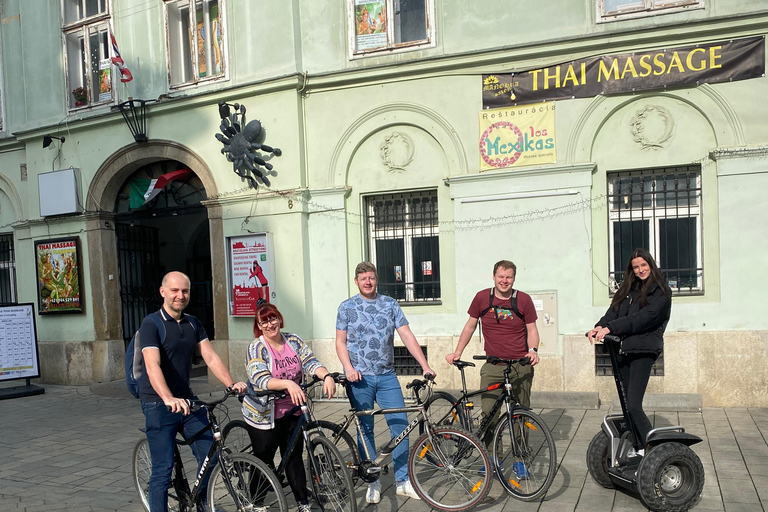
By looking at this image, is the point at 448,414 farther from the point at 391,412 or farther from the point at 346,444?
the point at 346,444

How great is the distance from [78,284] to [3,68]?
15.7ft

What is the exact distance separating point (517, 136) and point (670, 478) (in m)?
5.53

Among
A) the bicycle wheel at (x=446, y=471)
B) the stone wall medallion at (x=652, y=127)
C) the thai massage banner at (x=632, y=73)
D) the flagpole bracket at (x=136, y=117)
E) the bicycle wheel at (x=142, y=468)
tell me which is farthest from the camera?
the flagpole bracket at (x=136, y=117)

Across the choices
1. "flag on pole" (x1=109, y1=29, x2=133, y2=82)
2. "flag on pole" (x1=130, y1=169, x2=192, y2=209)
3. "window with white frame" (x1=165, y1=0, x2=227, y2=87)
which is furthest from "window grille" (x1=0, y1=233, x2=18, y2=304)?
"window with white frame" (x1=165, y1=0, x2=227, y2=87)

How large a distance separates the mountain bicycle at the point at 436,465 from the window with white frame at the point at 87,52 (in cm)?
969

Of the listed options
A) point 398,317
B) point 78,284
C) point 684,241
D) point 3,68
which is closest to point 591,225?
point 684,241

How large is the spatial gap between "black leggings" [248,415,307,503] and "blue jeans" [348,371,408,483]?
66 cm

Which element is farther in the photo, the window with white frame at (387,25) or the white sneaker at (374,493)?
the window with white frame at (387,25)

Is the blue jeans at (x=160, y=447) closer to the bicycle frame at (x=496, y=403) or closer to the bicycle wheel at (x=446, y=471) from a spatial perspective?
the bicycle wheel at (x=446, y=471)

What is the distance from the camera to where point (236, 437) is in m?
5.36

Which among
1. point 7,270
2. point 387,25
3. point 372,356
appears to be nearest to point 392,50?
point 387,25

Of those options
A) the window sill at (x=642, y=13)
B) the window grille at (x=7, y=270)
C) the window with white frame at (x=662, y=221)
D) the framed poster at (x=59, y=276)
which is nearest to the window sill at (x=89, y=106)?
the framed poster at (x=59, y=276)

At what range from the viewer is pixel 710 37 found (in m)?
8.30

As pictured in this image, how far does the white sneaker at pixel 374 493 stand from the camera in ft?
17.3
